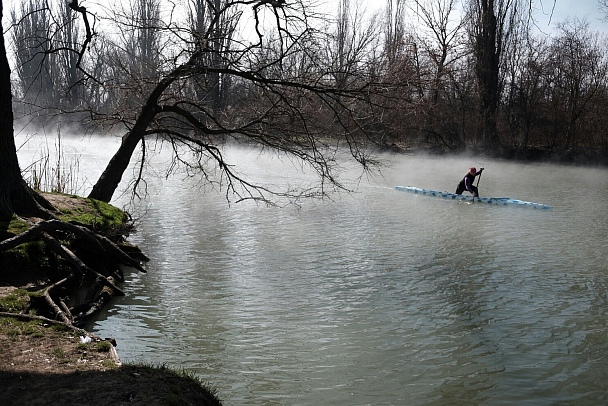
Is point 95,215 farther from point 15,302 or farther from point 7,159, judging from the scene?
point 15,302

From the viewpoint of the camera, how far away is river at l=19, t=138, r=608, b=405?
6.13 meters

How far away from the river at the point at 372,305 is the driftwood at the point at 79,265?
0.89 feet

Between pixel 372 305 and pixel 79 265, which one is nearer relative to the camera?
pixel 79 265

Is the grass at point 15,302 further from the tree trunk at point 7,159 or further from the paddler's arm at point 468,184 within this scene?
the paddler's arm at point 468,184

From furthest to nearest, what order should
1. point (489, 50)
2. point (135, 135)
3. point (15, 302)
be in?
point (489, 50) < point (135, 135) < point (15, 302)

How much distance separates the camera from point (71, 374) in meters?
4.65

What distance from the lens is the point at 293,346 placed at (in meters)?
6.89

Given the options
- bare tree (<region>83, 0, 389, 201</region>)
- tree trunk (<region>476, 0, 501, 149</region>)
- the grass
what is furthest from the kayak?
tree trunk (<region>476, 0, 501, 149</region>)

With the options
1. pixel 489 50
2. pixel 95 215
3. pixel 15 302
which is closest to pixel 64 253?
pixel 15 302

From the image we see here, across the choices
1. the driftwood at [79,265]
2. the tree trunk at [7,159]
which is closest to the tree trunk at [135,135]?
the tree trunk at [7,159]

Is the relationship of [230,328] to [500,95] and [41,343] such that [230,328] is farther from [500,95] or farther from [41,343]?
[500,95]

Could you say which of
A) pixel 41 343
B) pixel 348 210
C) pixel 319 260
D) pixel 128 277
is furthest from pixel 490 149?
pixel 41 343

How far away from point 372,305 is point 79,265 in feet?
11.8

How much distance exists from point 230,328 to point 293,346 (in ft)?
3.00
